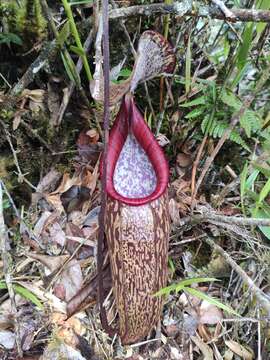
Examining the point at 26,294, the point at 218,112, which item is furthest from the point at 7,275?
the point at 218,112

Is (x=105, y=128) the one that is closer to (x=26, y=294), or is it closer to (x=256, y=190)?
(x=26, y=294)

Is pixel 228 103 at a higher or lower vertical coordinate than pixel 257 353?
higher

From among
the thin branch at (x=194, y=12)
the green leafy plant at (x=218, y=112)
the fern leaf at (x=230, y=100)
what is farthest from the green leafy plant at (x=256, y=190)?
the thin branch at (x=194, y=12)

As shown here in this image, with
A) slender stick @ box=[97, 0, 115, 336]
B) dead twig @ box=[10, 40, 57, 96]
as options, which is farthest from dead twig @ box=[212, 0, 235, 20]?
dead twig @ box=[10, 40, 57, 96]

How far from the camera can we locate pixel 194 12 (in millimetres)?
1554

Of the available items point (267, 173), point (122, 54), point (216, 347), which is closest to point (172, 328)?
point (216, 347)

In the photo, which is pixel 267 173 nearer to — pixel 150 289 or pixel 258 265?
pixel 258 265

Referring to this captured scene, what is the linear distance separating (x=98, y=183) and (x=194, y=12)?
924 millimetres

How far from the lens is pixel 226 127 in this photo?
2.01 meters

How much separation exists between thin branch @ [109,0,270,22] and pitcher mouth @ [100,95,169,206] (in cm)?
34

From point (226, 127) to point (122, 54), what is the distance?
0.58m

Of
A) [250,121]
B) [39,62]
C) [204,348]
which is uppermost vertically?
[39,62]

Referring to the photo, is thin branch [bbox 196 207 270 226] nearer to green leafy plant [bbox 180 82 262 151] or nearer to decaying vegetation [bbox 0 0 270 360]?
decaying vegetation [bbox 0 0 270 360]

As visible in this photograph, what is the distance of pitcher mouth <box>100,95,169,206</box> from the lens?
5.46 feet
